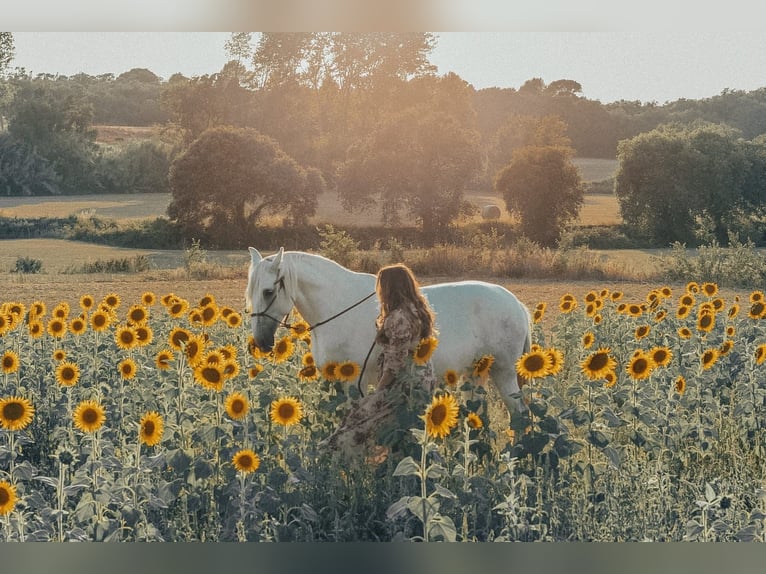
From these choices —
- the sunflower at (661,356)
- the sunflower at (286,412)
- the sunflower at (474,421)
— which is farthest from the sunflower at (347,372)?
the sunflower at (661,356)

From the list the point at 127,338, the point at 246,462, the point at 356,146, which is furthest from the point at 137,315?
the point at 356,146

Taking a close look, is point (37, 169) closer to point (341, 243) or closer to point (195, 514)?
point (341, 243)

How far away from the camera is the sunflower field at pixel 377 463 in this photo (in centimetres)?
343

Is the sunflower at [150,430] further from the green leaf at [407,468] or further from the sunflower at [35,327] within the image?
the sunflower at [35,327]

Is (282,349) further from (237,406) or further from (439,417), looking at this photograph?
(439,417)

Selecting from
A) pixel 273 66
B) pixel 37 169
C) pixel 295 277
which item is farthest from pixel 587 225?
pixel 37 169

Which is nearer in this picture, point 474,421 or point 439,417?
point 439,417

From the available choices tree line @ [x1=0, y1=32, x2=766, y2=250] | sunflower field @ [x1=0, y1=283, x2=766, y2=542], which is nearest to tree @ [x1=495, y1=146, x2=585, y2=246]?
tree line @ [x1=0, y1=32, x2=766, y2=250]

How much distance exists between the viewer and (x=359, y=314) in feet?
14.9

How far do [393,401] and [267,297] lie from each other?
100 cm

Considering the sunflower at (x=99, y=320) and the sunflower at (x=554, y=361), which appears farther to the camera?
the sunflower at (x=99, y=320)

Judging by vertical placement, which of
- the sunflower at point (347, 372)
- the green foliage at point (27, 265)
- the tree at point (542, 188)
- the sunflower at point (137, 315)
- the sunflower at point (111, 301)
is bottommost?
the sunflower at point (347, 372)

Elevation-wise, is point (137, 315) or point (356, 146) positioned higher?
point (356, 146)
